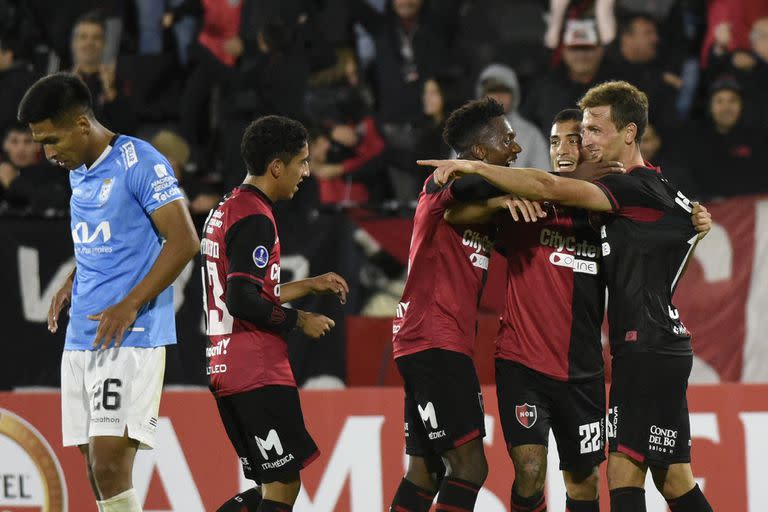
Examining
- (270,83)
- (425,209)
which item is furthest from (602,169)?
(270,83)

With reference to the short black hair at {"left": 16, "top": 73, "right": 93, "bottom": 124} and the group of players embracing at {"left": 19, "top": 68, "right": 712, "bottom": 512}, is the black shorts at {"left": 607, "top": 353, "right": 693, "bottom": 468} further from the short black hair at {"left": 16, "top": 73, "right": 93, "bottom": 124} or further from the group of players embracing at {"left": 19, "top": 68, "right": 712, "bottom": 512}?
the short black hair at {"left": 16, "top": 73, "right": 93, "bottom": 124}

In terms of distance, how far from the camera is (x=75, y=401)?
207 inches

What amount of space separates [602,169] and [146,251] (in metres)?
2.09

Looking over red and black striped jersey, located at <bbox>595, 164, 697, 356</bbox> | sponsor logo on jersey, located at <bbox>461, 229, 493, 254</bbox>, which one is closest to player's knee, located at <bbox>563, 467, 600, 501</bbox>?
red and black striped jersey, located at <bbox>595, 164, 697, 356</bbox>

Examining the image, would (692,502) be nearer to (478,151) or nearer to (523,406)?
(523,406)

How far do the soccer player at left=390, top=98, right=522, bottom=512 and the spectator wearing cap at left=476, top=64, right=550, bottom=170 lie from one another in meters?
3.66

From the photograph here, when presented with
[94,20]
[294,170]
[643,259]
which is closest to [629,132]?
[643,259]


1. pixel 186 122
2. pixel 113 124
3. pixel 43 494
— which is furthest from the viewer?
pixel 186 122

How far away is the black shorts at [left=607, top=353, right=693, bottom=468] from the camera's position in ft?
16.9

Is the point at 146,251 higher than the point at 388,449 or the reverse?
higher

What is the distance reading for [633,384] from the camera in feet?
17.0

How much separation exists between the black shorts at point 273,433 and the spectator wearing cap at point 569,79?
Answer: 5.23 meters

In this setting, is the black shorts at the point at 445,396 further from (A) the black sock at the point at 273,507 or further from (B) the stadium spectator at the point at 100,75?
(B) the stadium spectator at the point at 100,75

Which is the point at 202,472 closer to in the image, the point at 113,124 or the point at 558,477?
the point at 558,477
